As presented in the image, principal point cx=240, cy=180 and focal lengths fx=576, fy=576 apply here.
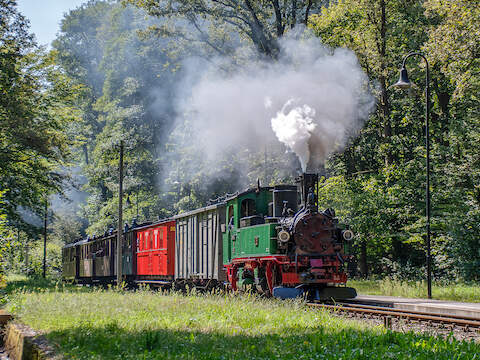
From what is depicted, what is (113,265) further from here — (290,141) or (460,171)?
(460,171)

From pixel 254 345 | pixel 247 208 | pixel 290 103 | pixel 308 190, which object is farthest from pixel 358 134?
pixel 254 345

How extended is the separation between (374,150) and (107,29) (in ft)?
204

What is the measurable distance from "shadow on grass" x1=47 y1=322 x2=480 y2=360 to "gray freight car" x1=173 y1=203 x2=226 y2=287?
931 centimetres

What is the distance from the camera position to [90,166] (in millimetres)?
56188

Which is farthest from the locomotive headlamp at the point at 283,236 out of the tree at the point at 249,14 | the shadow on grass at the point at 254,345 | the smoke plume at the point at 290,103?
the tree at the point at 249,14

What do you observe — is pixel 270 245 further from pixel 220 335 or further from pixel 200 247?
pixel 220 335

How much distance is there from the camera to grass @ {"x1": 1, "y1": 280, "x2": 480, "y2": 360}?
7227 millimetres

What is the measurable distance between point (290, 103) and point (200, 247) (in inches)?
237

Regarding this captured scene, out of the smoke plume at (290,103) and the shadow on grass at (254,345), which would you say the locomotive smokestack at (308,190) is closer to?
the smoke plume at (290,103)

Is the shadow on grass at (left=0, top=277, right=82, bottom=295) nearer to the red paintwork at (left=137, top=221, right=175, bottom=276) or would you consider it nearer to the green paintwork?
the red paintwork at (left=137, top=221, right=175, bottom=276)

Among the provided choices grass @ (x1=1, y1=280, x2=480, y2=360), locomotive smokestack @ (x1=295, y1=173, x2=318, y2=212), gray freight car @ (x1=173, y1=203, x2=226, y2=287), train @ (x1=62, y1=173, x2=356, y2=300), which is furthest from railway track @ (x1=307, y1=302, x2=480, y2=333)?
gray freight car @ (x1=173, y1=203, x2=226, y2=287)

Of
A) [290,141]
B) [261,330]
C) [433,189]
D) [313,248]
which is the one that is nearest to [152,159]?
[433,189]

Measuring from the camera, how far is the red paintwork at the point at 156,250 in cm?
2305

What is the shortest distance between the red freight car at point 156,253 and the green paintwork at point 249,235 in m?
5.78
